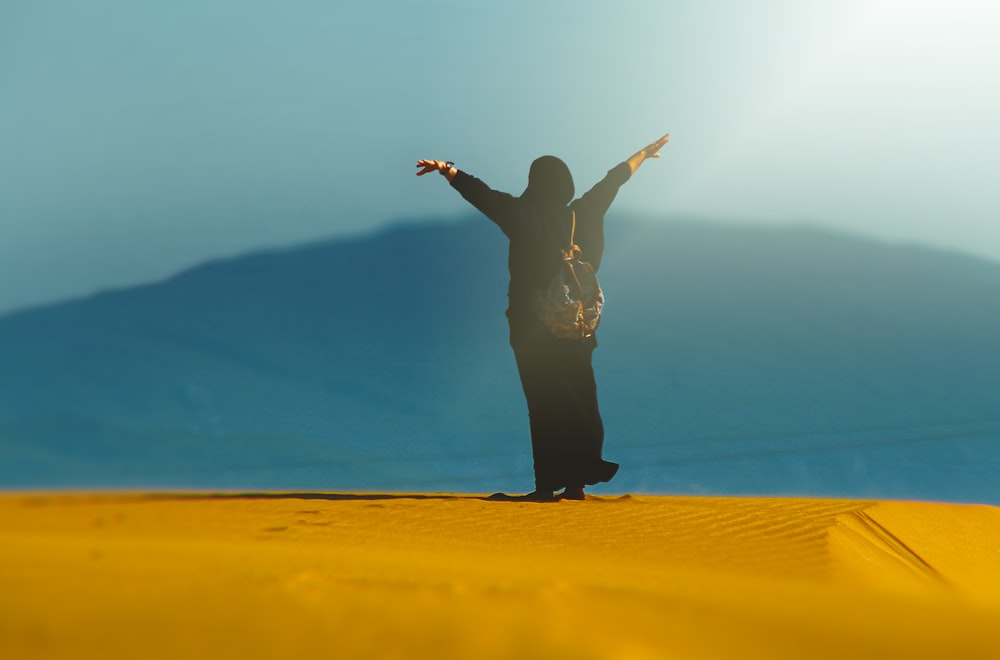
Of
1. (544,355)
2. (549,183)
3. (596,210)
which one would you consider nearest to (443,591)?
(544,355)

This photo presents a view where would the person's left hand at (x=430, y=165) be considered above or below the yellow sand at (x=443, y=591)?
above

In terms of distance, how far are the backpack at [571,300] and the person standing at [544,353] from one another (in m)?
0.06

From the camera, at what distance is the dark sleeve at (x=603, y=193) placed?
9.56 m

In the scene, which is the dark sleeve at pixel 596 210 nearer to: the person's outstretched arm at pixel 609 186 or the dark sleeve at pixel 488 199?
the person's outstretched arm at pixel 609 186

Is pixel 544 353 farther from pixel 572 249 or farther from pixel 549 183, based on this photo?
pixel 549 183

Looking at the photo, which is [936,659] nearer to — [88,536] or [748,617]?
[748,617]

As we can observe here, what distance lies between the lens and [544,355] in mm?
9117

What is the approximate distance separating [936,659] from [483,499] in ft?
18.2

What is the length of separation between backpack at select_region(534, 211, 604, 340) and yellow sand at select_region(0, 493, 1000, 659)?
2.30 meters

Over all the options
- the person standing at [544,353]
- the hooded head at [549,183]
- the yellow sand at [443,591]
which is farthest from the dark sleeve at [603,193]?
the yellow sand at [443,591]

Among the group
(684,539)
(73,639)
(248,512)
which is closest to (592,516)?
(684,539)

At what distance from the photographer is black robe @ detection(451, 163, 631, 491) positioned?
9.10 m

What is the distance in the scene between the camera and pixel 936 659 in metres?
3.64

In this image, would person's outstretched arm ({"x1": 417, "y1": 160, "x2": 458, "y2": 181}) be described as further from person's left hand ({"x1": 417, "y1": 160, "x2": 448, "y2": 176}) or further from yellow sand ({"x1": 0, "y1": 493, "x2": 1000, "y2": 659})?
yellow sand ({"x1": 0, "y1": 493, "x2": 1000, "y2": 659})
